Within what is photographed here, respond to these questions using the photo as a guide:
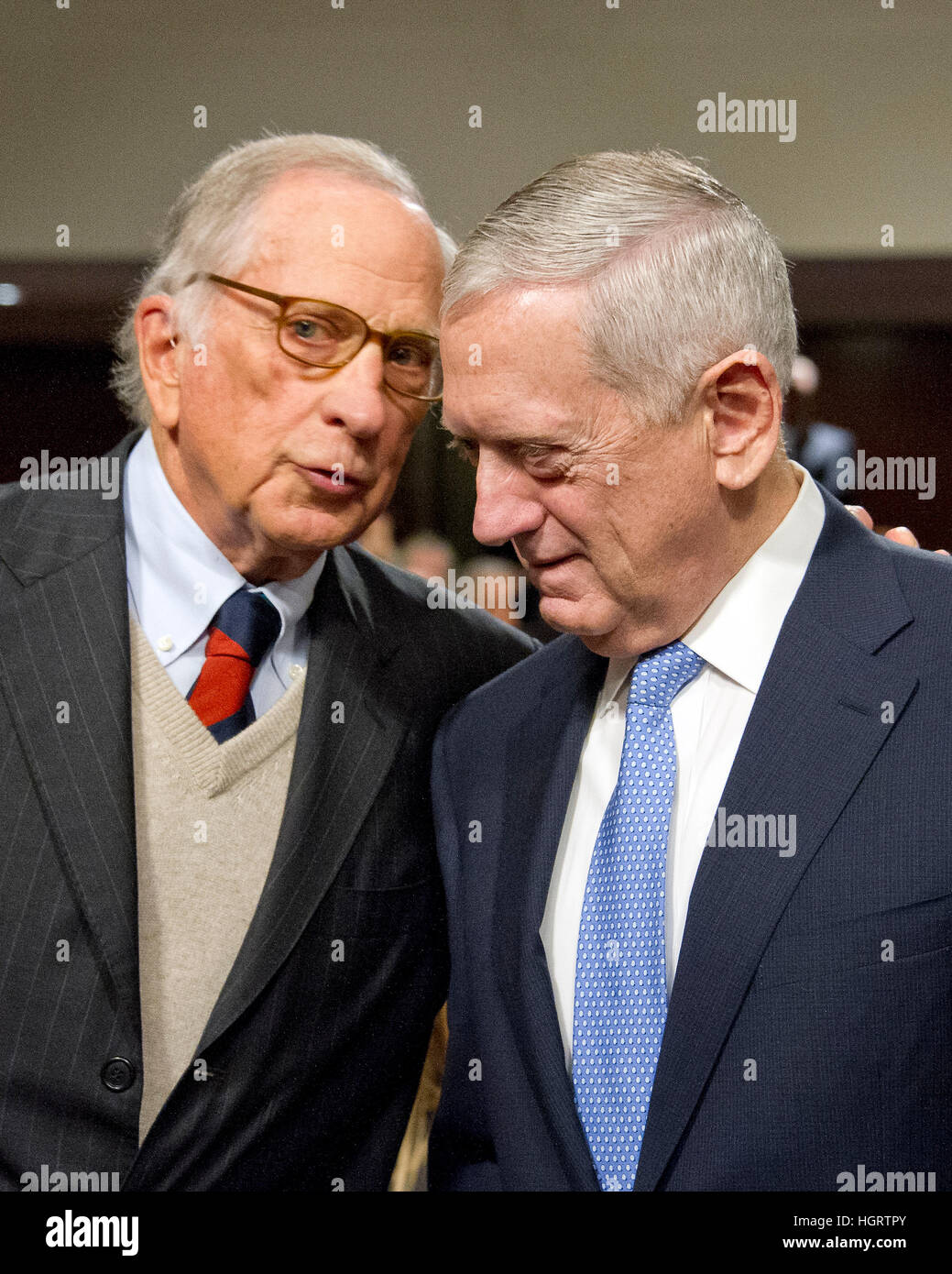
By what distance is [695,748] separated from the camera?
4.52 feet

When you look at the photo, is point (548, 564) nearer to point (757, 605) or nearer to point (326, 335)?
point (757, 605)

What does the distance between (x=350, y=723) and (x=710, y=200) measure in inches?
30.0

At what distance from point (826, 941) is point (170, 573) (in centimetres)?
91

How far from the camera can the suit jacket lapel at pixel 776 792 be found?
4.03ft

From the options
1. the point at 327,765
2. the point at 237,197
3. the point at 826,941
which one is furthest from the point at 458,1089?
the point at 237,197

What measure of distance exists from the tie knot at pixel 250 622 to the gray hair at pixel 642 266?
0.50 m

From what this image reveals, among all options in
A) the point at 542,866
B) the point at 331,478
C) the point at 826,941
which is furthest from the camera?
the point at 331,478

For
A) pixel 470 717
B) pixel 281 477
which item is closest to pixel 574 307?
pixel 281 477

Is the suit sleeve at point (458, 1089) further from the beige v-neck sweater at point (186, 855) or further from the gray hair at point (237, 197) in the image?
the gray hair at point (237, 197)

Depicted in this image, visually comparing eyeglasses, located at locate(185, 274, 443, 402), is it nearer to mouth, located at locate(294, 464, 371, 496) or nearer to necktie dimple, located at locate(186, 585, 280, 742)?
mouth, located at locate(294, 464, 371, 496)

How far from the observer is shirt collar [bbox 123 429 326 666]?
5.26 feet

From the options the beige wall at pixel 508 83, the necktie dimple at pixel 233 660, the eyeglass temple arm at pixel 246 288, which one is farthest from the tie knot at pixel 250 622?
the beige wall at pixel 508 83

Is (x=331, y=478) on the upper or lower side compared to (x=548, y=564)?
upper

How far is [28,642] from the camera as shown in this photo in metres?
1.50
